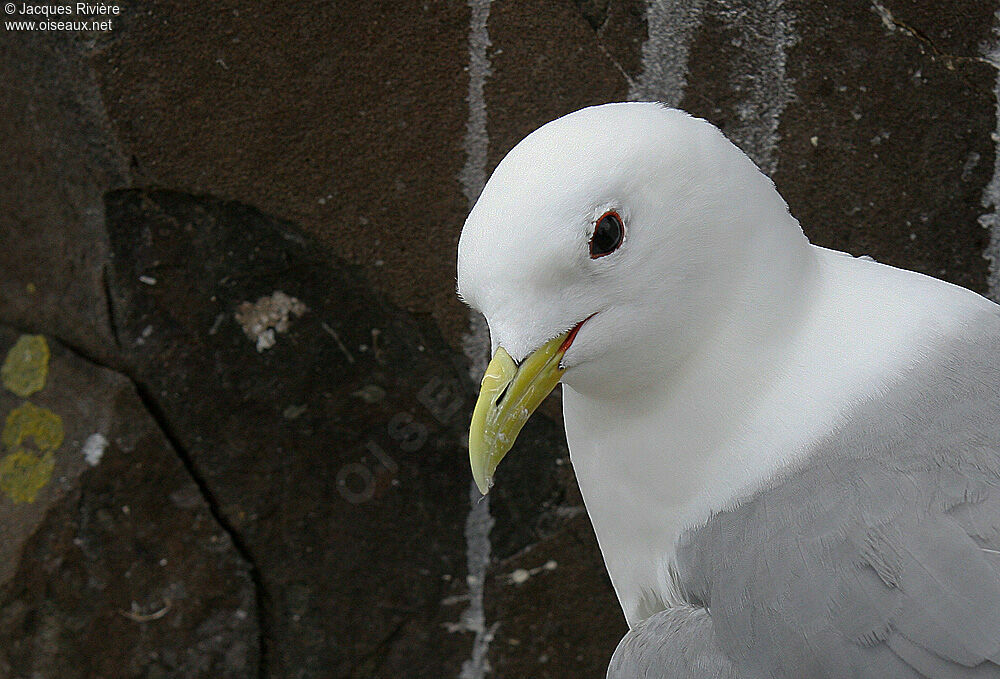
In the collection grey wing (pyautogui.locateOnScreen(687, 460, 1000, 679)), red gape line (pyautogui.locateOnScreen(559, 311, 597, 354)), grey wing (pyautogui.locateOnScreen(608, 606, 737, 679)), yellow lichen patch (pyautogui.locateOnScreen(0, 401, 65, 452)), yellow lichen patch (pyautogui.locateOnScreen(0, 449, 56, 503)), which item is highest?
red gape line (pyautogui.locateOnScreen(559, 311, 597, 354))

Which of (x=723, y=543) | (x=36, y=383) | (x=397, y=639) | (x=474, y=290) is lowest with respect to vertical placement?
(x=397, y=639)

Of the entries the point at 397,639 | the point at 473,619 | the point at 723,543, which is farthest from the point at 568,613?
the point at 723,543

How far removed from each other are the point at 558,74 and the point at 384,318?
0.44 meters

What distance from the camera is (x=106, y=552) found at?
156cm

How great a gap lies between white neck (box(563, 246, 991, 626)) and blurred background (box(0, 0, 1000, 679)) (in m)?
0.48

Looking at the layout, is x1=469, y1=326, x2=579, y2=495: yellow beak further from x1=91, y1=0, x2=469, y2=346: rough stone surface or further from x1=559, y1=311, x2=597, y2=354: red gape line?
x1=91, y1=0, x2=469, y2=346: rough stone surface

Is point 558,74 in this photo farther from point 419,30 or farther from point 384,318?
point 384,318

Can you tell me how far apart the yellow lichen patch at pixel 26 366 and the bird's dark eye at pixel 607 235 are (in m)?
1.09

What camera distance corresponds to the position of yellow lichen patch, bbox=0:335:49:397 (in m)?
1.56

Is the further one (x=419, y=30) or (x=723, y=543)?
(x=419, y=30)

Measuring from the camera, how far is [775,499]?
0.88 metres

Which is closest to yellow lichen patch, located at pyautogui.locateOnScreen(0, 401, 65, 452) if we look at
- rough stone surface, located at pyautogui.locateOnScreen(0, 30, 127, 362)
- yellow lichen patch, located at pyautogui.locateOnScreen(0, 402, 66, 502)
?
yellow lichen patch, located at pyautogui.locateOnScreen(0, 402, 66, 502)

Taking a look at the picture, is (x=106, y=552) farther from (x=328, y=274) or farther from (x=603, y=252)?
(x=603, y=252)

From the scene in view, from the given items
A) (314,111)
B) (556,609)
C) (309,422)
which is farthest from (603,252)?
(556,609)
